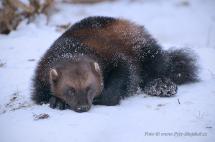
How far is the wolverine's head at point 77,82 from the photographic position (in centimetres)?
535

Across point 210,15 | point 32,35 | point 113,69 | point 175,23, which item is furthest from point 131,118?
point 210,15

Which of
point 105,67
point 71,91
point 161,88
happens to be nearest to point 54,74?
point 71,91

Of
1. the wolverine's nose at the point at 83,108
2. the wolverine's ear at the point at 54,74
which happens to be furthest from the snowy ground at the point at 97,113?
the wolverine's ear at the point at 54,74

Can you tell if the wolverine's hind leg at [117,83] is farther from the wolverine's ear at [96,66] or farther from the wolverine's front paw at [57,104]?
the wolverine's front paw at [57,104]

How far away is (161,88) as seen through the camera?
604 cm

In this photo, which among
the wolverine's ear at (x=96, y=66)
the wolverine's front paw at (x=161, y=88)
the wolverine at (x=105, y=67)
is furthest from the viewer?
the wolverine's front paw at (x=161, y=88)

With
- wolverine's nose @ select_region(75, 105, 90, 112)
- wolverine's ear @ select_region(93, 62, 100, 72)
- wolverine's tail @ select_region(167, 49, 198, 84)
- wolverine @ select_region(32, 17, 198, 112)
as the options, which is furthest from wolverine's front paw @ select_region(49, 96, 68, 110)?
wolverine's tail @ select_region(167, 49, 198, 84)

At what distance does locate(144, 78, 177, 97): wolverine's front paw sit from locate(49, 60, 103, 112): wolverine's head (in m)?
0.74

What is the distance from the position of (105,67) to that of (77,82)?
635 mm

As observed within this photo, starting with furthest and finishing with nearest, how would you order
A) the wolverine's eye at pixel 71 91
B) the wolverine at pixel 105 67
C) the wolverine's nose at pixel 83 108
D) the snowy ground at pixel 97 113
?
the wolverine at pixel 105 67
the wolverine's eye at pixel 71 91
the wolverine's nose at pixel 83 108
the snowy ground at pixel 97 113

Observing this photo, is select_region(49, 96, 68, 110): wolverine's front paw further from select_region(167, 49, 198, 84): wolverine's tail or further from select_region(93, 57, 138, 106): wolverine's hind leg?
select_region(167, 49, 198, 84): wolverine's tail

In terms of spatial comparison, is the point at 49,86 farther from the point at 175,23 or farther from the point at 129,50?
the point at 175,23

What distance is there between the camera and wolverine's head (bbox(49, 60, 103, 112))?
17.6 feet


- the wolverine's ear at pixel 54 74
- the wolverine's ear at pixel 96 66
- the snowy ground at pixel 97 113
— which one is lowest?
the snowy ground at pixel 97 113
